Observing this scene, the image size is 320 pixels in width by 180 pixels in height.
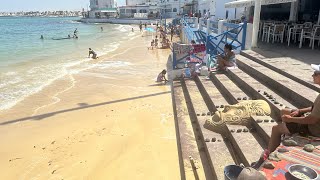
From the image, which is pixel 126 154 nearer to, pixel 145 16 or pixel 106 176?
pixel 106 176

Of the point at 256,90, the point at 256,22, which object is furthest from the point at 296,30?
the point at 256,90

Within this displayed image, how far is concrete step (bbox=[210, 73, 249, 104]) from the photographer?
254 inches

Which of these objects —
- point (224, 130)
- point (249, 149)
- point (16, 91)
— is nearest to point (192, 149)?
point (224, 130)

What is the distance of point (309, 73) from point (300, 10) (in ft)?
28.9

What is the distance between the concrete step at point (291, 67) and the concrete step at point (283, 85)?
0.11m

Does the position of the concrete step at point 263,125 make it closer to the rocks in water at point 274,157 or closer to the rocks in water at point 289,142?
the rocks in water at point 289,142

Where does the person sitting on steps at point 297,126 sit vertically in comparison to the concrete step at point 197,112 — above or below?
above

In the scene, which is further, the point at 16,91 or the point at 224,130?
the point at 16,91

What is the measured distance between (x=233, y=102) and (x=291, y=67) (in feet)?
6.61

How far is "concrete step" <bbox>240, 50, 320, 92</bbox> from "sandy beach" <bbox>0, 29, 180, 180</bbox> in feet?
9.77

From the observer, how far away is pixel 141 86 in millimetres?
11461

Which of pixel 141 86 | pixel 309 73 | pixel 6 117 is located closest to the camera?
pixel 309 73

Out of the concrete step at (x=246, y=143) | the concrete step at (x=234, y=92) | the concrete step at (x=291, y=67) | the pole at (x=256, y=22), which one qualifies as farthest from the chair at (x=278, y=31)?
the concrete step at (x=246, y=143)

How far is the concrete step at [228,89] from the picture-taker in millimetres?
6457
